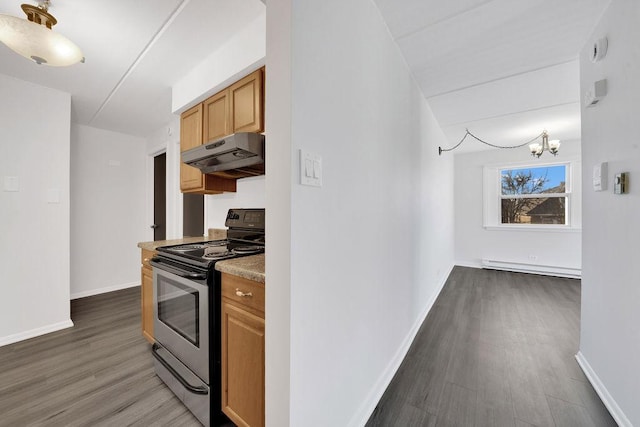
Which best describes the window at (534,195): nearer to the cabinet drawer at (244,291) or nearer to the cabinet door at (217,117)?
the cabinet door at (217,117)

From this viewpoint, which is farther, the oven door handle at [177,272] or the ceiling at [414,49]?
the ceiling at [414,49]

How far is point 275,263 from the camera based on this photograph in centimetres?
94

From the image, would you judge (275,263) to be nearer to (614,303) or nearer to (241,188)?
(241,188)

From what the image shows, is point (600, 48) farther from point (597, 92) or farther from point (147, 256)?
point (147, 256)

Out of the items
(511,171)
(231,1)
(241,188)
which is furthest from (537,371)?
(511,171)

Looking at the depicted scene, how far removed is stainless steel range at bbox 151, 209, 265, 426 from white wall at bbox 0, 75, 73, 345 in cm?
175

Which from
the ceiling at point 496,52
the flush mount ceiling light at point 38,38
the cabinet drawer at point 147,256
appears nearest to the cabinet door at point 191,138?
the cabinet drawer at point 147,256

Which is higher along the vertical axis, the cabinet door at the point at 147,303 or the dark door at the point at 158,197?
the dark door at the point at 158,197

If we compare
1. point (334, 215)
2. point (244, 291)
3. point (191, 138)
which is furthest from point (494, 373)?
point (191, 138)

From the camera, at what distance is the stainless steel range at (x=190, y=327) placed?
1328mm

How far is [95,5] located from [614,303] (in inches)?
140

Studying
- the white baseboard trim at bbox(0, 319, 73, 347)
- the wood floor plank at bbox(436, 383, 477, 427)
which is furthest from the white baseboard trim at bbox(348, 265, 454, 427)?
the white baseboard trim at bbox(0, 319, 73, 347)

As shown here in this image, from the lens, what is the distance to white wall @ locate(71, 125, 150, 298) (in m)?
3.44

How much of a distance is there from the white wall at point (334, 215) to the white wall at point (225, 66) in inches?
28.9
